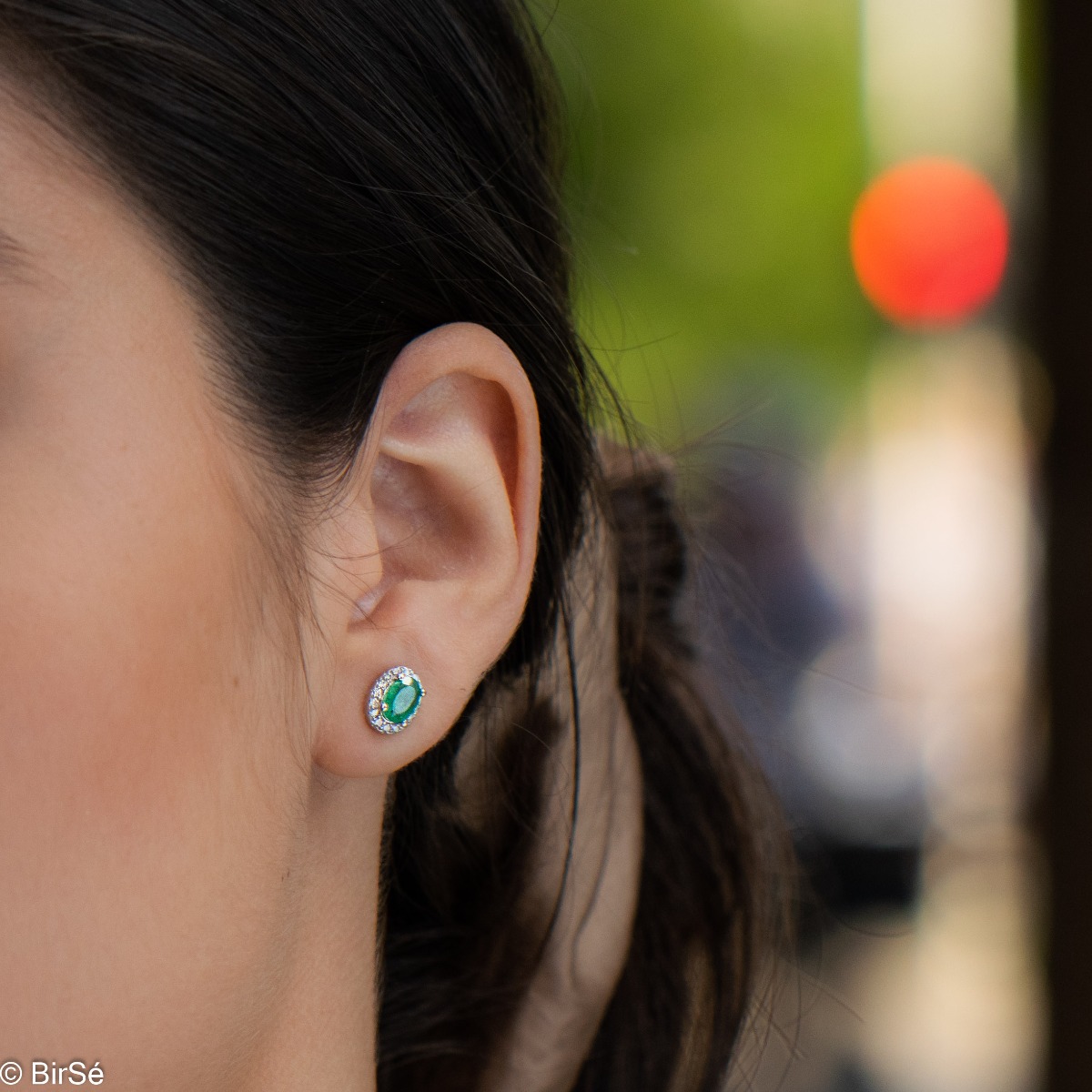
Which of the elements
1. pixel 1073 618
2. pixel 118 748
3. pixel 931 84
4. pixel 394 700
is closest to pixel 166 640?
pixel 118 748

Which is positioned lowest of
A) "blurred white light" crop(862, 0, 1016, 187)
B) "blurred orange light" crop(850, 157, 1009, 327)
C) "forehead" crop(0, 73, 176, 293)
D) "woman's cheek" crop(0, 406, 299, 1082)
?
"woman's cheek" crop(0, 406, 299, 1082)

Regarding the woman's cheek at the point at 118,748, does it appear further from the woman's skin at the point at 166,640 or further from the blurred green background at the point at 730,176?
the blurred green background at the point at 730,176

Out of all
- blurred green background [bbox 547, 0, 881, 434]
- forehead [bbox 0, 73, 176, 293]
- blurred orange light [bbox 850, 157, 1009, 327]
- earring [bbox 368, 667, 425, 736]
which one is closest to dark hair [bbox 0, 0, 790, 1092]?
forehead [bbox 0, 73, 176, 293]

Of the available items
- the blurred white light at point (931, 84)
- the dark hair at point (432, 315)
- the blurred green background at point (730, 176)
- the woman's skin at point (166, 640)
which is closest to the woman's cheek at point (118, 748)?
the woman's skin at point (166, 640)

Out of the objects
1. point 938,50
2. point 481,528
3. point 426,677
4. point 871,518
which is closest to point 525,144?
point 481,528

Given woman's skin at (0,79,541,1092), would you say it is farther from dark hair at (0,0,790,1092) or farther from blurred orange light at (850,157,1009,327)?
blurred orange light at (850,157,1009,327)

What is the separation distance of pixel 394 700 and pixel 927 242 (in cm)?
489

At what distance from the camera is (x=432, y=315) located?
3.10 feet

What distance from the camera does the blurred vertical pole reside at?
2209 millimetres

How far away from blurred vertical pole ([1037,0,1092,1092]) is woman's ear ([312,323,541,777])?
1547mm

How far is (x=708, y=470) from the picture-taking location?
1.44 meters

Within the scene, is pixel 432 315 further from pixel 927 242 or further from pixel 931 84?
pixel 931 84

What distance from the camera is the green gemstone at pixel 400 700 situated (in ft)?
2.93

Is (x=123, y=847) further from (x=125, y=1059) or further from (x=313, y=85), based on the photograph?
(x=313, y=85)
